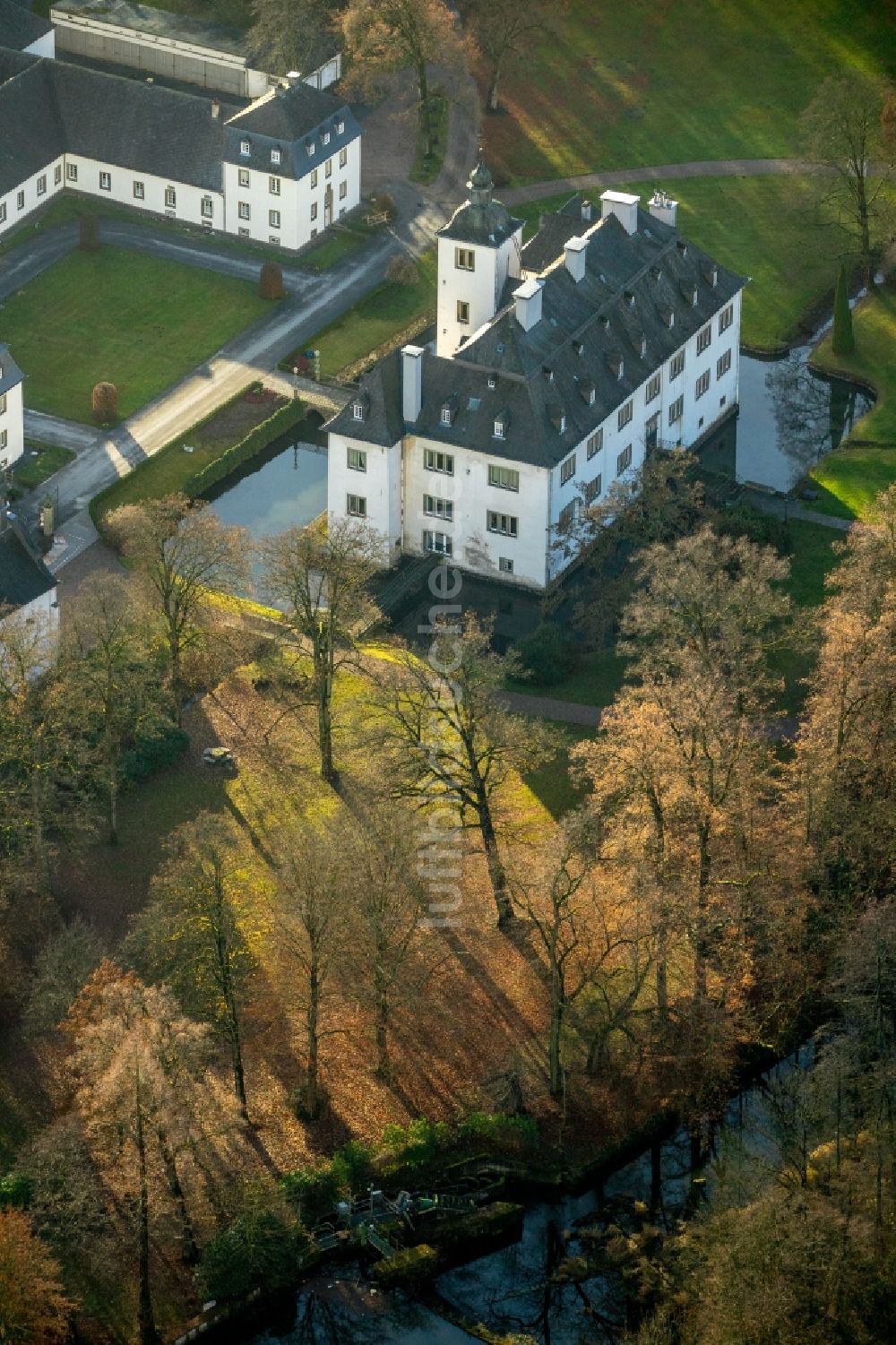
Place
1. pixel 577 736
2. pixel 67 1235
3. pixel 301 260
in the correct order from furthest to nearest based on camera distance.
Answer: pixel 301 260 < pixel 577 736 < pixel 67 1235

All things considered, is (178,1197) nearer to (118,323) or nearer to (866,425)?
(866,425)

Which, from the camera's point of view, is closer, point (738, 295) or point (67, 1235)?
point (67, 1235)

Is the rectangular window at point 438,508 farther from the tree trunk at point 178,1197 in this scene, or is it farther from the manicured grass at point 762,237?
the tree trunk at point 178,1197

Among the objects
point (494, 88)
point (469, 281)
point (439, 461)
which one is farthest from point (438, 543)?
point (494, 88)

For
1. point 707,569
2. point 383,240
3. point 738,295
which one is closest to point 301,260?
point 383,240

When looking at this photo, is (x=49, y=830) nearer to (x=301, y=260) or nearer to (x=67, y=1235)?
(x=67, y=1235)

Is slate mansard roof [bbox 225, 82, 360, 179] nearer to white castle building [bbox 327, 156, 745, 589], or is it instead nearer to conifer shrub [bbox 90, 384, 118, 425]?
conifer shrub [bbox 90, 384, 118, 425]

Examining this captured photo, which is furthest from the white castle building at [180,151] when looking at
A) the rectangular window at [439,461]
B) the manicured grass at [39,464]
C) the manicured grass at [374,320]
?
the rectangular window at [439,461]
